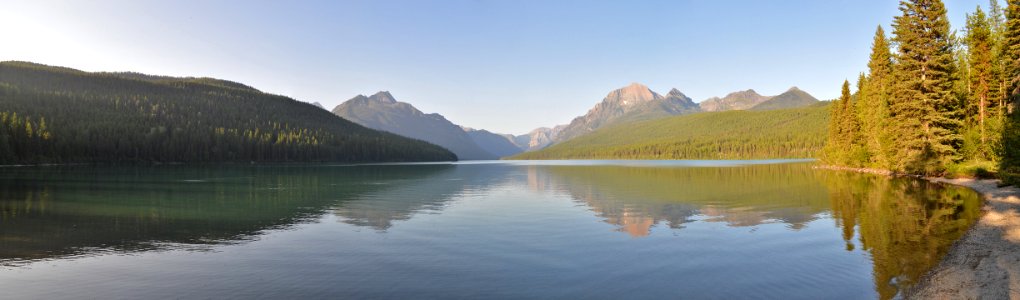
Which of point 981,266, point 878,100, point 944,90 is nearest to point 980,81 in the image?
point 944,90

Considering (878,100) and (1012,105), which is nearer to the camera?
(1012,105)

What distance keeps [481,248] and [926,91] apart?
213 ft

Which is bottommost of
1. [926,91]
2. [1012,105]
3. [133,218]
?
[133,218]

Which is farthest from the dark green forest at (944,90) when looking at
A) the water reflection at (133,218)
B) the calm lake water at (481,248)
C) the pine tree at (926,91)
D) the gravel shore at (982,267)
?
the water reflection at (133,218)

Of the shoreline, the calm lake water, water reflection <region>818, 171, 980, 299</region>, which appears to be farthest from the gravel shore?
the calm lake water

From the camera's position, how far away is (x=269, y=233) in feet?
96.3

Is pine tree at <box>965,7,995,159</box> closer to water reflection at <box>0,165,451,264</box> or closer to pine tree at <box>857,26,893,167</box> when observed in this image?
pine tree at <box>857,26,893,167</box>

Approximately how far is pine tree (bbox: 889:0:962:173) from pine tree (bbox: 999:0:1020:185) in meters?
5.47

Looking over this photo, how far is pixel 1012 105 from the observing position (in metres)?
48.4

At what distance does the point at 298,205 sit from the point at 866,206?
154 ft

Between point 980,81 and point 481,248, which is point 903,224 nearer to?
point 481,248

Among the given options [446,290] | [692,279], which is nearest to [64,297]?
[446,290]

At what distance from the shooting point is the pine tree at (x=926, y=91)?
193 ft

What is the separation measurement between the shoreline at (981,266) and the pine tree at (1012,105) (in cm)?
1168
